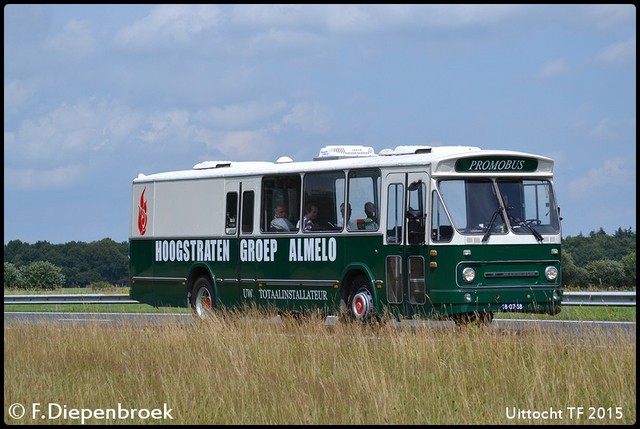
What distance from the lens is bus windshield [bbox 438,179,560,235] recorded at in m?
21.2

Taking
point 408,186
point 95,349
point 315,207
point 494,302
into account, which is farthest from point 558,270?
point 95,349

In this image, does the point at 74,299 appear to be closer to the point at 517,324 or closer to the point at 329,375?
the point at 517,324

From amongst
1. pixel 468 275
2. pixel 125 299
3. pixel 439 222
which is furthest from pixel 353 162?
pixel 125 299

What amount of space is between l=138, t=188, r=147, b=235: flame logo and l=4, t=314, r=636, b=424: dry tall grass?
31.1 feet

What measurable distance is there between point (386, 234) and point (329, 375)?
6877 mm

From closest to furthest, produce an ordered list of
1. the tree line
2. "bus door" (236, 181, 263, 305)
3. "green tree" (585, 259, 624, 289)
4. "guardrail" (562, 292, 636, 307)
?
"bus door" (236, 181, 263, 305)
"guardrail" (562, 292, 636, 307)
"green tree" (585, 259, 624, 289)
the tree line

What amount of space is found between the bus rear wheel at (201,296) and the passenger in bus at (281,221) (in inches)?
102

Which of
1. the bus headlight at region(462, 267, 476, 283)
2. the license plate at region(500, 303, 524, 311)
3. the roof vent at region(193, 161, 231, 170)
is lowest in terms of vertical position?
the license plate at region(500, 303, 524, 311)

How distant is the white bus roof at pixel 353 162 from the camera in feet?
70.8

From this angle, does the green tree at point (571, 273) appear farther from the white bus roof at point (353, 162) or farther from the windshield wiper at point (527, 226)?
the windshield wiper at point (527, 226)

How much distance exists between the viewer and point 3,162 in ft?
50.0

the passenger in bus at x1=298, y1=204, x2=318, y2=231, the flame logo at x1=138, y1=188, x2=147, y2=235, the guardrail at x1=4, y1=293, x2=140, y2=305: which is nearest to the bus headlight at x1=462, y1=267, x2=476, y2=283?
the passenger in bus at x1=298, y1=204, x2=318, y2=231

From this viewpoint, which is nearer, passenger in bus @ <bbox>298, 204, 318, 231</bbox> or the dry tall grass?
the dry tall grass

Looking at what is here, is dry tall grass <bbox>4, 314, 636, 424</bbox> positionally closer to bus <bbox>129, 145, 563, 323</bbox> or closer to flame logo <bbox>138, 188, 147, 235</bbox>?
bus <bbox>129, 145, 563, 323</bbox>
